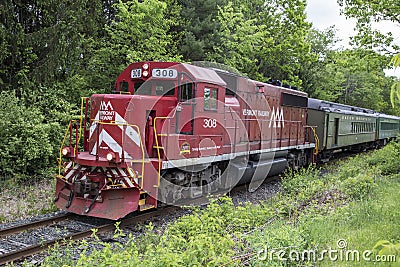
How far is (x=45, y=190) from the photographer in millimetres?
10164

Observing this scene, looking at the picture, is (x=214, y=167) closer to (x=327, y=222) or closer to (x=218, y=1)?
(x=327, y=222)

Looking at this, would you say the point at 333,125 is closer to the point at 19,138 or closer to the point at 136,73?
the point at 136,73

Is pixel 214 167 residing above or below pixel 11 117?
below

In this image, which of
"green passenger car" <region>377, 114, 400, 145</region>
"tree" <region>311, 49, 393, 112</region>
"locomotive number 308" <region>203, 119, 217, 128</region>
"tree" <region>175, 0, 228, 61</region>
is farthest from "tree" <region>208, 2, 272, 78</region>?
"green passenger car" <region>377, 114, 400, 145</region>

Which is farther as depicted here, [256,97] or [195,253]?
[256,97]

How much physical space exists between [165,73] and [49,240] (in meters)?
4.19

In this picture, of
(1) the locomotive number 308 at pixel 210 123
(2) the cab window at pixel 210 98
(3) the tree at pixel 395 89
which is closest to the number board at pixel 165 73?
(2) the cab window at pixel 210 98

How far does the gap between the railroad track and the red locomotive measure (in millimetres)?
331

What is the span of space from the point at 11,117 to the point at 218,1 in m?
13.7

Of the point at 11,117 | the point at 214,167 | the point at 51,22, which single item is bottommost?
the point at 214,167

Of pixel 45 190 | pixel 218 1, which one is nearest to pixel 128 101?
pixel 45 190

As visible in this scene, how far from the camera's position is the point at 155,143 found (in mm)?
8328

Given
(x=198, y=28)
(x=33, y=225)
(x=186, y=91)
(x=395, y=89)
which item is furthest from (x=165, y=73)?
(x=198, y=28)

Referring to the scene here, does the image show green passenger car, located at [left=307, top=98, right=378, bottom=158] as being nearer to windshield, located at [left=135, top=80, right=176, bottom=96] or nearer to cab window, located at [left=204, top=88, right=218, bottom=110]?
cab window, located at [left=204, top=88, right=218, bottom=110]
